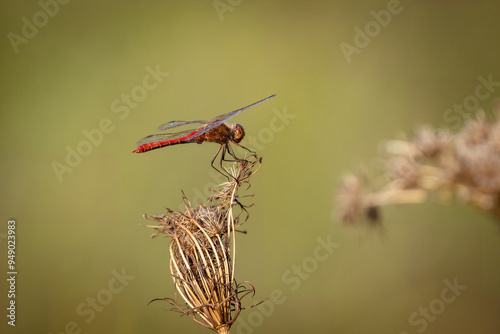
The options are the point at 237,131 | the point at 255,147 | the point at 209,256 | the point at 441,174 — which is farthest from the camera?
the point at 255,147

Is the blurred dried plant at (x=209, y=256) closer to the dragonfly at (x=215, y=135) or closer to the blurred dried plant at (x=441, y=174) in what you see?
the dragonfly at (x=215, y=135)

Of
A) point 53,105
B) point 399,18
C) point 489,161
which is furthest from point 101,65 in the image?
point 489,161

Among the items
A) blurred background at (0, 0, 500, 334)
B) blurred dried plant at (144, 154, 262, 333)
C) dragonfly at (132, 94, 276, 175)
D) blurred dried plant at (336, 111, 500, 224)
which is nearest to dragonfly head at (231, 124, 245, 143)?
dragonfly at (132, 94, 276, 175)

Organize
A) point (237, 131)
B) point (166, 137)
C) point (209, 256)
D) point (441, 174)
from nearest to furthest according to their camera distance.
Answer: point (441, 174), point (209, 256), point (237, 131), point (166, 137)

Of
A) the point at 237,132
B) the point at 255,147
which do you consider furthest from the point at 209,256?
the point at 255,147

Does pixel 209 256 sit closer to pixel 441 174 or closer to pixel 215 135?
pixel 215 135

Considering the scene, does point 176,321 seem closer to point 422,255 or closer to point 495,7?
point 422,255

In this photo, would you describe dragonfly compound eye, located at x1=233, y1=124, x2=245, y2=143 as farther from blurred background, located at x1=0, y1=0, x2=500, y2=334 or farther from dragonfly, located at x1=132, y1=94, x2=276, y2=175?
blurred background, located at x1=0, y1=0, x2=500, y2=334
